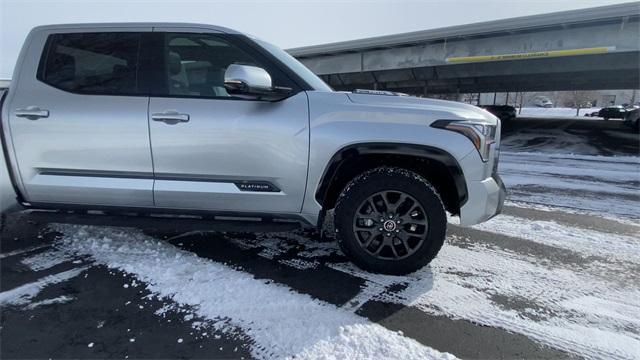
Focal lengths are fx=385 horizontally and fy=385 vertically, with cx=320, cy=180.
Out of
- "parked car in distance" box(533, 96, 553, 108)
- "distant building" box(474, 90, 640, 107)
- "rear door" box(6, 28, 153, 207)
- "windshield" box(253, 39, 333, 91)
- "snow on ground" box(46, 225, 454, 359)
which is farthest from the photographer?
"parked car in distance" box(533, 96, 553, 108)

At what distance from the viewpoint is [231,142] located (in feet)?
9.82

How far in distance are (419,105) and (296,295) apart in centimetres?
173

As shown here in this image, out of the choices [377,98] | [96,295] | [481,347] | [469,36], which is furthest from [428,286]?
[469,36]

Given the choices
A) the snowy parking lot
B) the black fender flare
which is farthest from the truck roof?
the snowy parking lot

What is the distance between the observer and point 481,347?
226 centimetres

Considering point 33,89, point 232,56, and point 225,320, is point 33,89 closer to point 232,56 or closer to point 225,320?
point 232,56

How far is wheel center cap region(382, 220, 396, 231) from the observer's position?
303cm

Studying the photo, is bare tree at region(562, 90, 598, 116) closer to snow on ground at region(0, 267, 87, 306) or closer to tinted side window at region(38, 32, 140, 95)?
tinted side window at region(38, 32, 140, 95)

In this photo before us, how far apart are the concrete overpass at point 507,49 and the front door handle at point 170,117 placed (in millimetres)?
15790

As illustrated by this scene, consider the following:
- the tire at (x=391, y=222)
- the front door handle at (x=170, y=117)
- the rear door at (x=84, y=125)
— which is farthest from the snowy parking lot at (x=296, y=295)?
the front door handle at (x=170, y=117)

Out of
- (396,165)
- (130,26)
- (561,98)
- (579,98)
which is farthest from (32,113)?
(561,98)

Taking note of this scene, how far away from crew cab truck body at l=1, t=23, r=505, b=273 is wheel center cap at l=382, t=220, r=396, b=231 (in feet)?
0.06

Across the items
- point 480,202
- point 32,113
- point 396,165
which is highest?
point 32,113

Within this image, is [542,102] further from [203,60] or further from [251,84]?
[251,84]
